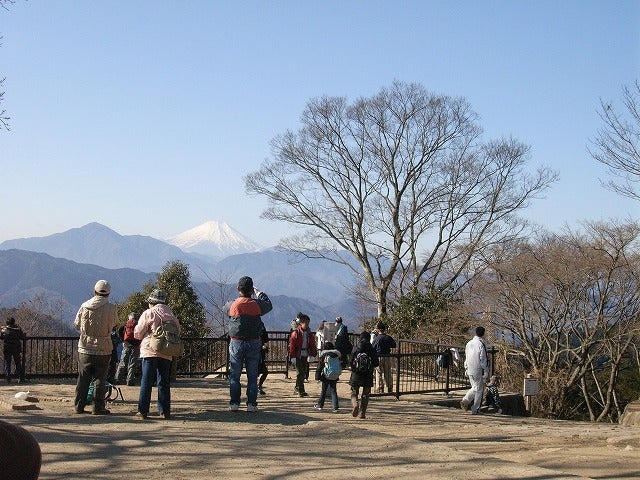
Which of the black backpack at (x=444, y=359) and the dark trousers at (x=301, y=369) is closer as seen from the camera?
the dark trousers at (x=301, y=369)

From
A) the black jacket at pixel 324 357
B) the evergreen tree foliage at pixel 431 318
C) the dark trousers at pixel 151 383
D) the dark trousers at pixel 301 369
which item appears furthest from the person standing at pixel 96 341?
the evergreen tree foliage at pixel 431 318

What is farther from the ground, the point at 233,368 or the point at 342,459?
the point at 233,368

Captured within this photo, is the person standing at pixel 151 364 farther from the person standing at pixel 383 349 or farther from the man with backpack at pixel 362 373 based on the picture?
the person standing at pixel 383 349

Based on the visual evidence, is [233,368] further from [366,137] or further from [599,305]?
[366,137]

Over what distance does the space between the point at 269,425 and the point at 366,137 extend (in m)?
29.1

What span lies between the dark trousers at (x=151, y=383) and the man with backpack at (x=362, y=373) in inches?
124

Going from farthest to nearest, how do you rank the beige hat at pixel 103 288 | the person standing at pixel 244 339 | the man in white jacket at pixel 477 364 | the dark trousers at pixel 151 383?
the man in white jacket at pixel 477 364
the person standing at pixel 244 339
the beige hat at pixel 103 288
the dark trousers at pixel 151 383

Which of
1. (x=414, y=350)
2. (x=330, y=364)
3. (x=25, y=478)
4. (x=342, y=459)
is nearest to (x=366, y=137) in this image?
(x=414, y=350)

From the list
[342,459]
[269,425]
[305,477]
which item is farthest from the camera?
[269,425]

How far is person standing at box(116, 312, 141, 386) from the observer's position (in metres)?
16.3

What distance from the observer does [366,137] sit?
39031mm

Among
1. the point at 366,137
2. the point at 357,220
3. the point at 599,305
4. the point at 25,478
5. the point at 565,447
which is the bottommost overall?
the point at 565,447

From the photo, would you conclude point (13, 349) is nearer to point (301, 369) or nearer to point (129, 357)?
point (129, 357)

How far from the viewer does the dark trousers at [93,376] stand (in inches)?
446
